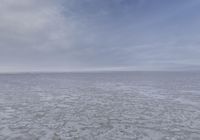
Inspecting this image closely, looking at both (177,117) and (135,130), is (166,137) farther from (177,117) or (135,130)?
(177,117)

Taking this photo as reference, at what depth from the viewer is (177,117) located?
713 cm

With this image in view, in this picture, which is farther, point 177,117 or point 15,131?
point 177,117

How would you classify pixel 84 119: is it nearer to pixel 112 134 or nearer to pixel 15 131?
pixel 112 134

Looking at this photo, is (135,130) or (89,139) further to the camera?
(135,130)

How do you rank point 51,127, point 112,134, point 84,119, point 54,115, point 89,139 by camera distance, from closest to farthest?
1. point 89,139
2. point 112,134
3. point 51,127
4. point 84,119
5. point 54,115

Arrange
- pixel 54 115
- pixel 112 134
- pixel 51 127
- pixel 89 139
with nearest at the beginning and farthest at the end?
pixel 89 139 < pixel 112 134 < pixel 51 127 < pixel 54 115

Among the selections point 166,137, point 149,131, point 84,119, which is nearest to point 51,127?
point 84,119

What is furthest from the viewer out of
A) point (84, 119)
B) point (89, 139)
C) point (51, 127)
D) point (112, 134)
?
point (84, 119)

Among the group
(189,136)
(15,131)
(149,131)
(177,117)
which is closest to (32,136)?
(15,131)

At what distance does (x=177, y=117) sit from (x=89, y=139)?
4.57 metres

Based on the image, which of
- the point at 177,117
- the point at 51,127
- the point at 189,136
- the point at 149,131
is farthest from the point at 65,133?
the point at 177,117

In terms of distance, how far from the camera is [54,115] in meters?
7.61

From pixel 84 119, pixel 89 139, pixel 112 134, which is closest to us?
pixel 89 139

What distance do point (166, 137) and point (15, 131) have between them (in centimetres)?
532
